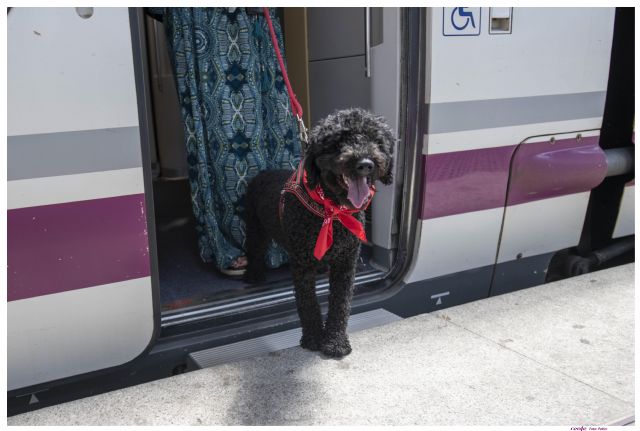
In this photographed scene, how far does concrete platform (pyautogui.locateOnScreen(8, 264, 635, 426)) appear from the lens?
5.84 ft

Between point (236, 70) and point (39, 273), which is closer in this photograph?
point (39, 273)

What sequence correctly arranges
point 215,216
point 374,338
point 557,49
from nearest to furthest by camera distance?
1. point 374,338
2. point 557,49
3. point 215,216

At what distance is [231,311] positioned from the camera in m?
2.62

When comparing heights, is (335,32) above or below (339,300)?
above

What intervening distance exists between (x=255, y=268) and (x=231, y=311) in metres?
0.49

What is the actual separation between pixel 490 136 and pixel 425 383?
1.46 metres

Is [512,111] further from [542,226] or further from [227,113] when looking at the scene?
[227,113]

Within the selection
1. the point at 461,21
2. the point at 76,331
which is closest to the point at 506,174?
the point at 461,21

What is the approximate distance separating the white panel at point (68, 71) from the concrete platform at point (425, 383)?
3.46 feet

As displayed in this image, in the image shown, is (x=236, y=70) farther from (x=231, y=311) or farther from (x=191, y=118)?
(x=231, y=311)

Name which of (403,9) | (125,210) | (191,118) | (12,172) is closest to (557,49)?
(403,9)

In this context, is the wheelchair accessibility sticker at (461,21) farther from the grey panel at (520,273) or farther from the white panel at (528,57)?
the grey panel at (520,273)

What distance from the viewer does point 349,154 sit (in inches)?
71.1

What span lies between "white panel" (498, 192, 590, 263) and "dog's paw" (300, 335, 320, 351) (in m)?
1.42
